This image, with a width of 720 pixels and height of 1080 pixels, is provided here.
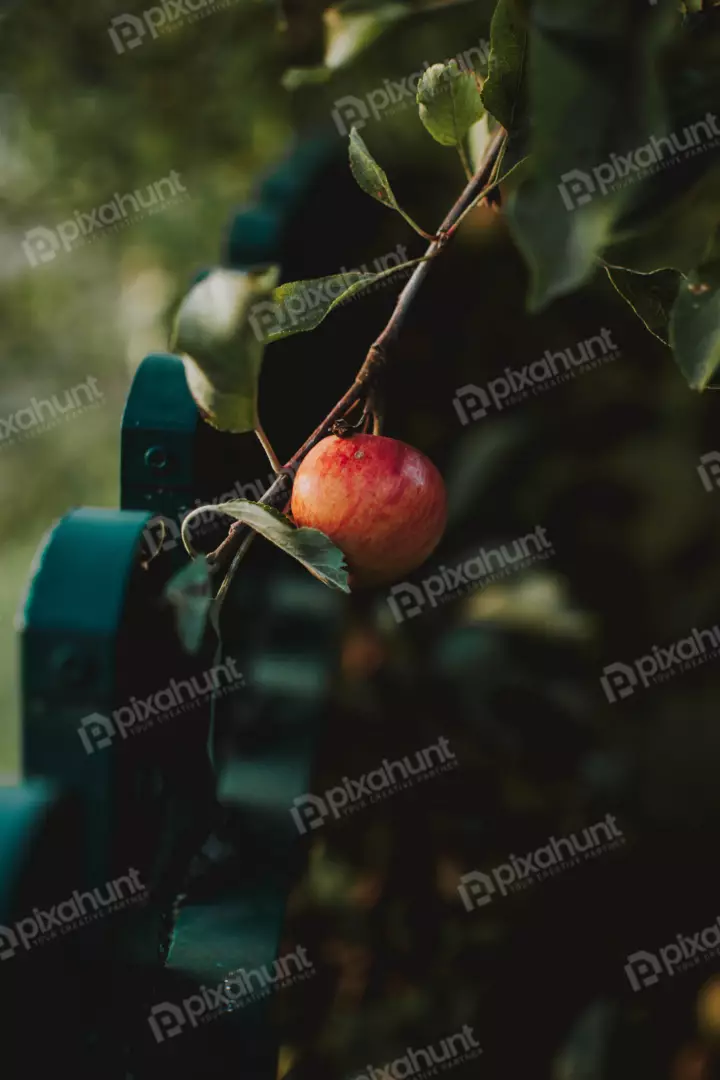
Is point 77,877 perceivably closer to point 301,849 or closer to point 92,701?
point 92,701

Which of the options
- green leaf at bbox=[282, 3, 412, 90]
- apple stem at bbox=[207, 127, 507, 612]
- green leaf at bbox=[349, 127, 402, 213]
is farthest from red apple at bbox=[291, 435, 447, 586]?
green leaf at bbox=[282, 3, 412, 90]

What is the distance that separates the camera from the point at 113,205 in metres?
1.41

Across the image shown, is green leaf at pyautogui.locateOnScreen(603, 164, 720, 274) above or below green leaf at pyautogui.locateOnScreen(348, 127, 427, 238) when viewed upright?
below

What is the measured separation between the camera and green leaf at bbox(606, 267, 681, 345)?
0.45 m

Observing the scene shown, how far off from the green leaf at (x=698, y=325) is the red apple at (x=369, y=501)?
0.17m

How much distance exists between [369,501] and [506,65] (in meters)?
0.20

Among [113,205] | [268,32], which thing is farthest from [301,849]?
[113,205]

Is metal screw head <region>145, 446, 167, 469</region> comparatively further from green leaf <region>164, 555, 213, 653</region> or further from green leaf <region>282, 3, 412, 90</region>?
green leaf <region>282, 3, 412, 90</region>

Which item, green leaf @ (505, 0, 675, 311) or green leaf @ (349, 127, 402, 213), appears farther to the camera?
green leaf @ (349, 127, 402, 213)

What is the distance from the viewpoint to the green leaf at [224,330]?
14.5 inches

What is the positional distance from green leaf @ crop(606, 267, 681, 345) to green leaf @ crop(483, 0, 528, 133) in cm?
9

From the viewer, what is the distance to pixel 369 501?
1.57 feet

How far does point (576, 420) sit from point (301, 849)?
2.06 feet

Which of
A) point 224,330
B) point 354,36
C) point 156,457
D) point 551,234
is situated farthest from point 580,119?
point 354,36
